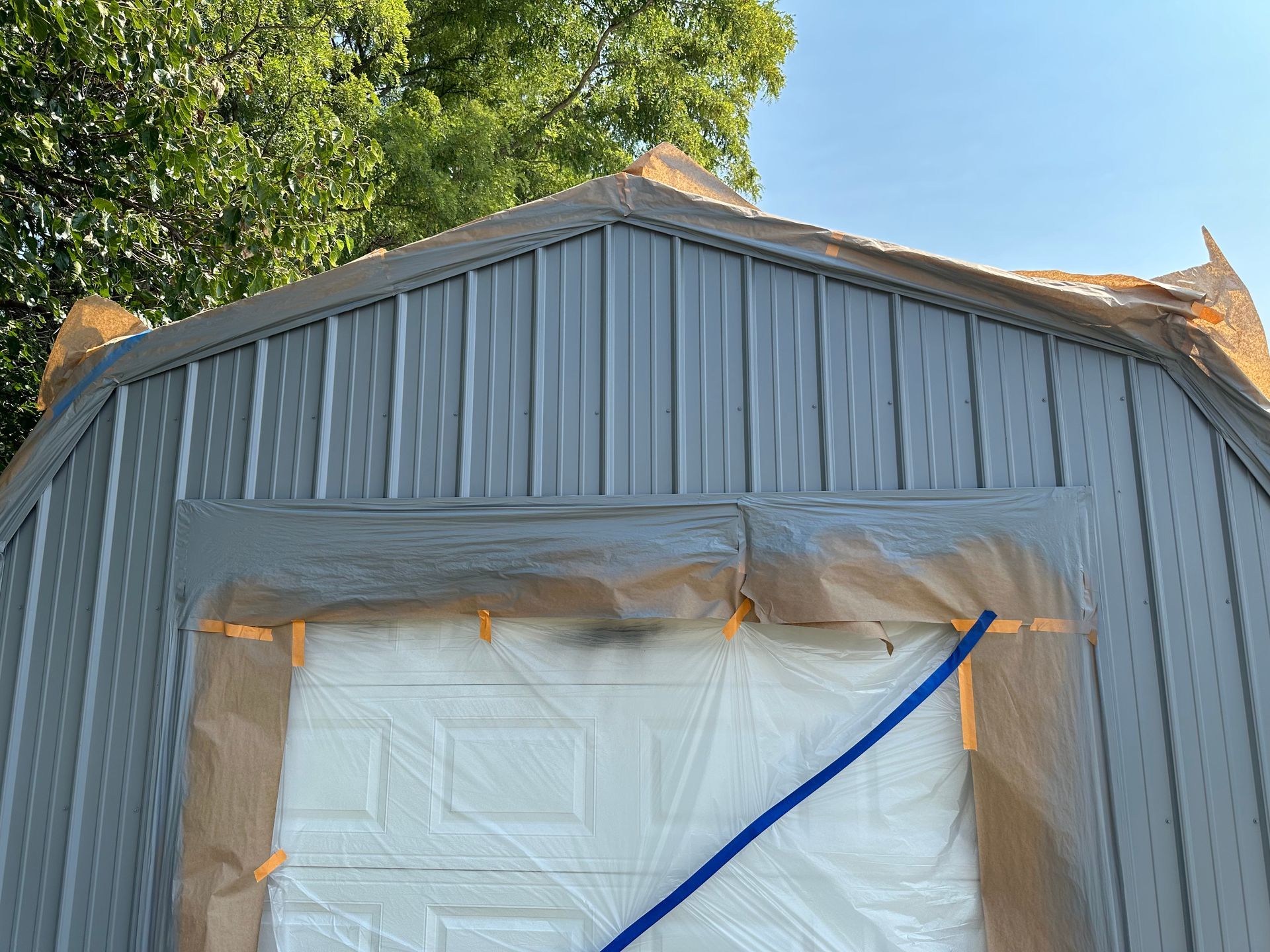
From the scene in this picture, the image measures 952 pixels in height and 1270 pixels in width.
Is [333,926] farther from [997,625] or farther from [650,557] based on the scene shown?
[997,625]

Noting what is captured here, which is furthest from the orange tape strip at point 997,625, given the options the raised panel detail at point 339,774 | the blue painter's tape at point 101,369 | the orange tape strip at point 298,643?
the blue painter's tape at point 101,369

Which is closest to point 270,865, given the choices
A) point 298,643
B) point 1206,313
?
point 298,643

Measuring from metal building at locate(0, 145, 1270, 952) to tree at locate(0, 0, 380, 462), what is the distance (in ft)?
8.42

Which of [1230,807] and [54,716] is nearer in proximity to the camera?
[1230,807]

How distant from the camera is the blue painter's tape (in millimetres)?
4172

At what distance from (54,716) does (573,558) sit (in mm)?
2098

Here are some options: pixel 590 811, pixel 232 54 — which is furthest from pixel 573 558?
pixel 232 54

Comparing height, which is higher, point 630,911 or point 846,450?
point 846,450

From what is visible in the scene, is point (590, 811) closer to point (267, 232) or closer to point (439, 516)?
point (439, 516)

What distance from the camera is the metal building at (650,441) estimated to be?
3369 millimetres

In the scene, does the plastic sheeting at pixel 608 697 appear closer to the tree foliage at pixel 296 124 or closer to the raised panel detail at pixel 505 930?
the raised panel detail at pixel 505 930

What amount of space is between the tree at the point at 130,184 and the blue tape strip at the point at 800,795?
16.7ft

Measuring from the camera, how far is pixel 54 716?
3.89m

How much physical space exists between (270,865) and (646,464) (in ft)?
6.51
